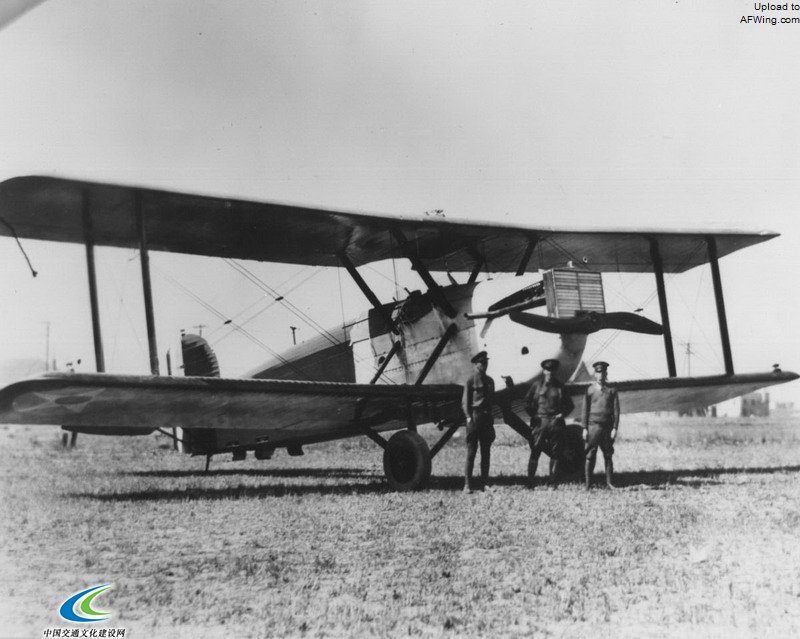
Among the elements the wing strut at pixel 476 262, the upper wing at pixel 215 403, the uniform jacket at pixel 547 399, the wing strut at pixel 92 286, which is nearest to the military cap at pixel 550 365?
the uniform jacket at pixel 547 399

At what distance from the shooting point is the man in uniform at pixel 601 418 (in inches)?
293

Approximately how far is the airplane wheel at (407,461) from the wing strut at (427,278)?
4.96 ft

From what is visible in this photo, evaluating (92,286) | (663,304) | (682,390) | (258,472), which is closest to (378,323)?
(92,286)

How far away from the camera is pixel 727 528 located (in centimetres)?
504

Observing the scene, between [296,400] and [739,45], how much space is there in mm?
5430

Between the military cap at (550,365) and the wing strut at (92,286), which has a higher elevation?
the wing strut at (92,286)

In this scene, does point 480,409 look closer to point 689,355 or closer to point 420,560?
point 420,560

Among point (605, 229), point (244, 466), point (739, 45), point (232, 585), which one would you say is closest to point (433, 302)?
point (605, 229)

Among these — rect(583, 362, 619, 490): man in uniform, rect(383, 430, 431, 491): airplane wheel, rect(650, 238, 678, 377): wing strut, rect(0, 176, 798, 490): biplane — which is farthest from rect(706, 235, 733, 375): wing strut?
rect(383, 430, 431, 491): airplane wheel

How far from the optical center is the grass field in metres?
3.40

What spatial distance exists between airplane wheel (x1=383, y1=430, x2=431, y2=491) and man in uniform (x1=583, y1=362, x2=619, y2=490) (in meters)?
1.69

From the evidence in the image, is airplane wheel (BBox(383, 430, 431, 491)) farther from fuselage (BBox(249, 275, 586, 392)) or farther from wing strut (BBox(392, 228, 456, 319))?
wing strut (BBox(392, 228, 456, 319))

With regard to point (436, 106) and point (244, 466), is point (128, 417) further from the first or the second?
point (244, 466)

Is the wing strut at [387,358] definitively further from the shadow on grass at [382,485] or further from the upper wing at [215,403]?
the shadow on grass at [382,485]
